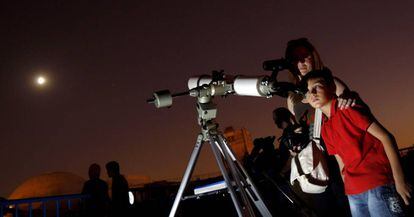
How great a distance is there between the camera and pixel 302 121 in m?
3.29

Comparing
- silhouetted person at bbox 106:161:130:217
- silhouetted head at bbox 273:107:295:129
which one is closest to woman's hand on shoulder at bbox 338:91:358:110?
silhouetted head at bbox 273:107:295:129

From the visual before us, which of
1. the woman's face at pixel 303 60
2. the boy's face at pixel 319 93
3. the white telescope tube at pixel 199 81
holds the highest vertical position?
the woman's face at pixel 303 60

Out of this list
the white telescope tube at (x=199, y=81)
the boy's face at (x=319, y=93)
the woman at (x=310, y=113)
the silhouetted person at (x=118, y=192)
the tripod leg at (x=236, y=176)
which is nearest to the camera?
the tripod leg at (x=236, y=176)

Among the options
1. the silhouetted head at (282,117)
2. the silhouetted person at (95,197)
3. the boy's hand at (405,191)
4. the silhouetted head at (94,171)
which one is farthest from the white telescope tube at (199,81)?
the silhouetted head at (94,171)

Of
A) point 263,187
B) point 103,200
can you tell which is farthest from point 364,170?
point 103,200

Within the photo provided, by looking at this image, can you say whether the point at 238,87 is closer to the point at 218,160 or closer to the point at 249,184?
the point at 218,160

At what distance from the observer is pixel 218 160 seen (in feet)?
7.96

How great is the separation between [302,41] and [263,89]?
1352mm

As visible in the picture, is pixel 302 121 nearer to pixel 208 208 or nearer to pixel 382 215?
pixel 382 215

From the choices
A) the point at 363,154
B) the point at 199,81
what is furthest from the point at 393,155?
the point at 199,81

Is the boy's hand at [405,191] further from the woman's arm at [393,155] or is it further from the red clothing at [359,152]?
the red clothing at [359,152]

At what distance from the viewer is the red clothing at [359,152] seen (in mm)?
2270

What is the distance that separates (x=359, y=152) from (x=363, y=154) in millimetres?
31

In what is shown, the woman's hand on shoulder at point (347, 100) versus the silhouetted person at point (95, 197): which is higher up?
the woman's hand on shoulder at point (347, 100)
